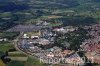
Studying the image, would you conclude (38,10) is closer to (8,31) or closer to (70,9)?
(70,9)

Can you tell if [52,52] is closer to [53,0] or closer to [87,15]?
[87,15]

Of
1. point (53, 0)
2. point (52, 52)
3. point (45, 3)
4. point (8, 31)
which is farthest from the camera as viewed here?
point (53, 0)

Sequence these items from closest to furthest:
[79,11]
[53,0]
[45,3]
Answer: [79,11] → [45,3] → [53,0]

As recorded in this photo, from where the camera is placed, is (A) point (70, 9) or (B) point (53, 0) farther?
(B) point (53, 0)

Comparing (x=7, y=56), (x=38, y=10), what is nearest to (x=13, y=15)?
(x=38, y=10)

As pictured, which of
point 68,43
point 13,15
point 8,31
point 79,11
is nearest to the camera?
point 68,43

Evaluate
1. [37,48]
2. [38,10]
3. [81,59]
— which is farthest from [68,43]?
[38,10]
